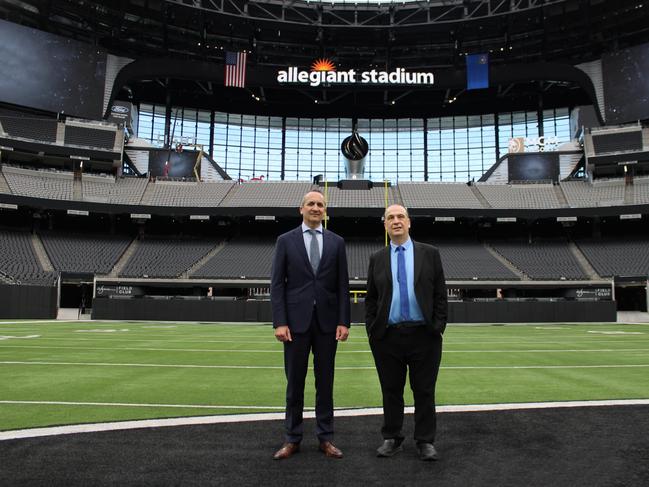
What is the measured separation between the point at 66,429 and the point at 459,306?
24596 mm

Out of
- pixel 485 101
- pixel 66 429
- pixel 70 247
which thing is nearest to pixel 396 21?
pixel 485 101

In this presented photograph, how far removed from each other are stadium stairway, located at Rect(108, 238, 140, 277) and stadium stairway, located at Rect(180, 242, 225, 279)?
4.23 meters

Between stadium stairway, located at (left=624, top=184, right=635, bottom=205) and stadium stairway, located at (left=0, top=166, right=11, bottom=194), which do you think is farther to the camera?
stadium stairway, located at (left=624, top=184, right=635, bottom=205)

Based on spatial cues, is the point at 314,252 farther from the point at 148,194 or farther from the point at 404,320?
the point at 148,194

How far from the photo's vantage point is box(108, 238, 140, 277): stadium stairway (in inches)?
1287

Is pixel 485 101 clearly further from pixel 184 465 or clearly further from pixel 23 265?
pixel 184 465

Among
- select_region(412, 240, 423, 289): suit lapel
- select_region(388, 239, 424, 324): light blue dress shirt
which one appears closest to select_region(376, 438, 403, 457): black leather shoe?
select_region(388, 239, 424, 324): light blue dress shirt

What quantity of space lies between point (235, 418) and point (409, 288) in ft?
6.67

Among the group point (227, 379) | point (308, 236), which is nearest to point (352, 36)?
point (227, 379)

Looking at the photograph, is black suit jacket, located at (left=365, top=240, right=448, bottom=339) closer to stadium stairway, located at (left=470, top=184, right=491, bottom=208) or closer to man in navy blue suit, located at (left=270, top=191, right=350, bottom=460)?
man in navy blue suit, located at (left=270, top=191, right=350, bottom=460)

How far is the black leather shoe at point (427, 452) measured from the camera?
3.45 m

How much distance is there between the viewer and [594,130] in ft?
134

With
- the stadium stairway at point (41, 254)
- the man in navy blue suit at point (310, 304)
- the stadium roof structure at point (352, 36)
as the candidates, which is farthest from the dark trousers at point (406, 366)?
the stadium roof structure at point (352, 36)

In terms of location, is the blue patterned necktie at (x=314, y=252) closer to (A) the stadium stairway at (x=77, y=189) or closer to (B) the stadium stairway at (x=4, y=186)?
(A) the stadium stairway at (x=77, y=189)
